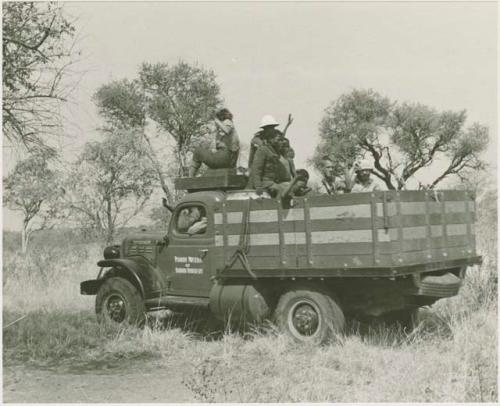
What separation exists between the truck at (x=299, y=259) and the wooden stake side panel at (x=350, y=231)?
1 centimetres

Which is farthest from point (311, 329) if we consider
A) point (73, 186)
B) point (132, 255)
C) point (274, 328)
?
point (73, 186)

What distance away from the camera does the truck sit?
707 cm

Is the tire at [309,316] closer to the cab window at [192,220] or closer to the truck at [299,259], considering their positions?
the truck at [299,259]

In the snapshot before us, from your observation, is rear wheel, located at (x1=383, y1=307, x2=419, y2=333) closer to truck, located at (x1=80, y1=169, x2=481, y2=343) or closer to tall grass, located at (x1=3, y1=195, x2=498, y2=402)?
truck, located at (x1=80, y1=169, x2=481, y2=343)

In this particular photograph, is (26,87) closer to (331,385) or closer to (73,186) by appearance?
(331,385)

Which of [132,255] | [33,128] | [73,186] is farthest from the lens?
[73,186]

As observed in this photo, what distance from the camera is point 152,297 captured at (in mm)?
8961

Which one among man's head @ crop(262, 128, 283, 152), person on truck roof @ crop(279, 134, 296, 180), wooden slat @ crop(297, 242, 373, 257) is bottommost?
wooden slat @ crop(297, 242, 373, 257)

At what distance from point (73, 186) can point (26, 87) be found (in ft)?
28.9

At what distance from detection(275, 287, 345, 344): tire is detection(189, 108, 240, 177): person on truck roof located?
2213 mm

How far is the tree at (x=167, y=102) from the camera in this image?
83.3 feet

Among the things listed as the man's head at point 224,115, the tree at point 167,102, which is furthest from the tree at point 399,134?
the man's head at point 224,115

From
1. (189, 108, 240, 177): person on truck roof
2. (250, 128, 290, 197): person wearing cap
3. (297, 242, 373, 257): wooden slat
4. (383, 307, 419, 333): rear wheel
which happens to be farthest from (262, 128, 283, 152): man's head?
(383, 307, 419, 333): rear wheel

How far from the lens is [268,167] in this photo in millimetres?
8508
